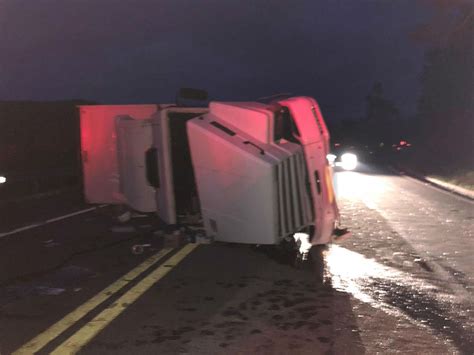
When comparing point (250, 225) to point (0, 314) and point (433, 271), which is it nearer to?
point (433, 271)

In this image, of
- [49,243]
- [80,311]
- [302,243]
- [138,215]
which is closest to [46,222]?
[138,215]

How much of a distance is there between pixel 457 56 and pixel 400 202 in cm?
2714

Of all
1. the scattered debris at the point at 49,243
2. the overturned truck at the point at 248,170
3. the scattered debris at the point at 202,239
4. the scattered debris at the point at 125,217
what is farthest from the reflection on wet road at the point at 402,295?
the scattered debris at the point at 125,217

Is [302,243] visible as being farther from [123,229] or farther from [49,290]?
[123,229]

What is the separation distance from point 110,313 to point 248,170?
8.15ft

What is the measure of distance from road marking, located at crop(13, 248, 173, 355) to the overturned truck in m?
1.12

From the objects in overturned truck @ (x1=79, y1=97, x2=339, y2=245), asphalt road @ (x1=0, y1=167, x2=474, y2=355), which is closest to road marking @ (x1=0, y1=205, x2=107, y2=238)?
asphalt road @ (x1=0, y1=167, x2=474, y2=355)

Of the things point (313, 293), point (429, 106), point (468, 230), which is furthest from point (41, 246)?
point (429, 106)

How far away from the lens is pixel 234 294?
20.2 feet

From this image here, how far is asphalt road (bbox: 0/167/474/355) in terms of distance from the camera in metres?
4.73

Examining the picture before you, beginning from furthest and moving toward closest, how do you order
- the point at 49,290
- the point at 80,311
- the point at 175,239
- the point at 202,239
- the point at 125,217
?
the point at 125,217
the point at 175,239
the point at 202,239
the point at 49,290
the point at 80,311

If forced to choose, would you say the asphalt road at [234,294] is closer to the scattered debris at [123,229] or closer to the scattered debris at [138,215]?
the scattered debris at [123,229]

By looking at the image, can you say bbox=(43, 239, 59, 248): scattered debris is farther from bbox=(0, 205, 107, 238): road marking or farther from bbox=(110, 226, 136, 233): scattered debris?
bbox=(110, 226, 136, 233): scattered debris

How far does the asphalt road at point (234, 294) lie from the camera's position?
186 inches
